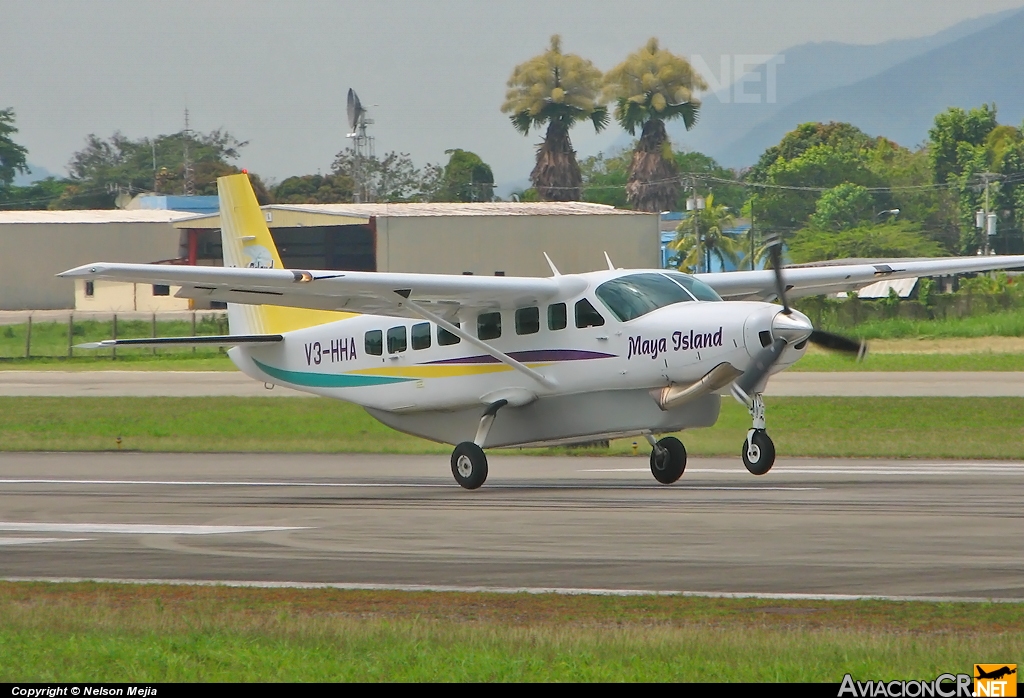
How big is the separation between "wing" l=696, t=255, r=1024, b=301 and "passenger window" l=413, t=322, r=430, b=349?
3.92m

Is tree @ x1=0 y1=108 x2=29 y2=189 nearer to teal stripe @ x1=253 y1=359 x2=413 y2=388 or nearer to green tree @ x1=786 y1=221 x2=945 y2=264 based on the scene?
green tree @ x1=786 y1=221 x2=945 y2=264

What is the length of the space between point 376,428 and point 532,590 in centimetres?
1676

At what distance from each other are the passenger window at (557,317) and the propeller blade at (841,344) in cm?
330

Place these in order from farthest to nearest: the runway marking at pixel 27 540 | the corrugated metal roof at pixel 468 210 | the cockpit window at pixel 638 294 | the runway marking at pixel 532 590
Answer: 1. the corrugated metal roof at pixel 468 210
2. the cockpit window at pixel 638 294
3. the runway marking at pixel 27 540
4. the runway marking at pixel 532 590

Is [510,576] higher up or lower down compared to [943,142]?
lower down

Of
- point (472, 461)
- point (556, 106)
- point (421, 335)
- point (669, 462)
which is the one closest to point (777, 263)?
point (669, 462)

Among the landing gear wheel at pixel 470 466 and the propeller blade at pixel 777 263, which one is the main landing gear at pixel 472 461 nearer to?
the landing gear wheel at pixel 470 466

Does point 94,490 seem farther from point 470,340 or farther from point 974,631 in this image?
point 974,631

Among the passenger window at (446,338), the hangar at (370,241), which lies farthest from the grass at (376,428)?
the hangar at (370,241)

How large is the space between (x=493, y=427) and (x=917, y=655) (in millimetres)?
12188

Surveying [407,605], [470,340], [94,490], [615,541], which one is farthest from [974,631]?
[94,490]

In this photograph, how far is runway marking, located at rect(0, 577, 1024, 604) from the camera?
33.0 ft

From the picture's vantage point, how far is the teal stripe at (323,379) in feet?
69.6

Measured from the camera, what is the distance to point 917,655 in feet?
26.5
